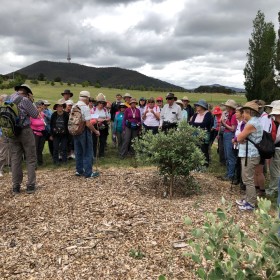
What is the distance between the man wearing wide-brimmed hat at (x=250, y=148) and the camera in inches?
216

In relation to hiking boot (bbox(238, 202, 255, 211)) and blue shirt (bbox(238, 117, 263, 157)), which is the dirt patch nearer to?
hiking boot (bbox(238, 202, 255, 211))

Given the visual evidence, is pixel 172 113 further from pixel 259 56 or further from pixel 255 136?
pixel 259 56

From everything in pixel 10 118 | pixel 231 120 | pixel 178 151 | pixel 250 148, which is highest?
pixel 10 118

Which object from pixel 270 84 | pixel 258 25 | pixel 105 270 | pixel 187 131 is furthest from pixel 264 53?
pixel 105 270

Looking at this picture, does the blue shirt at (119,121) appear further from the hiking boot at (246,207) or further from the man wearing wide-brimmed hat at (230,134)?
the hiking boot at (246,207)

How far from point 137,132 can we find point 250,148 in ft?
17.2

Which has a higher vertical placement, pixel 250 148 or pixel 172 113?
pixel 172 113

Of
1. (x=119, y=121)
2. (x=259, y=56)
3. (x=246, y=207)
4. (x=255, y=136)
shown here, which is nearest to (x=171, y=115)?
(x=119, y=121)

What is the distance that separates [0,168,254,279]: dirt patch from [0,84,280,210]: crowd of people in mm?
624

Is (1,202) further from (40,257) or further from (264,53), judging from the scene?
(264,53)

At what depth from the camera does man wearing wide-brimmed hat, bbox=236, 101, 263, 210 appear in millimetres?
5485

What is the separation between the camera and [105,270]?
3725 mm

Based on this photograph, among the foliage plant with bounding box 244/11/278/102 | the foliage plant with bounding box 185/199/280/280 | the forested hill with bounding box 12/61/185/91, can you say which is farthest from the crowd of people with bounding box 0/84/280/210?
the forested hill with bounding box 12/61/185/91

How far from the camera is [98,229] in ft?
15.2
